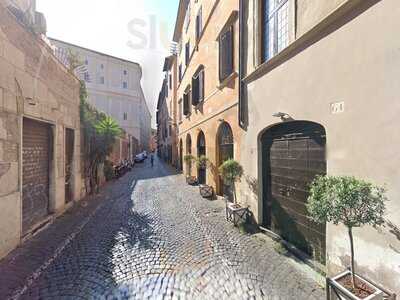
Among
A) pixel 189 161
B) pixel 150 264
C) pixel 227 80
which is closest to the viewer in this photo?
pixel 150 264

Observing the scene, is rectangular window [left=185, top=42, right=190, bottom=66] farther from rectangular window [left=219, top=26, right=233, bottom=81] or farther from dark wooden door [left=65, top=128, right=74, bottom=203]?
dark wooden door [left=65, top=128, right=74, bottom=203]

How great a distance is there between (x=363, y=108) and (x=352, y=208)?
4.40ft

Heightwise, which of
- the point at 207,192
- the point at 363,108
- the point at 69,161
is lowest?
the point at 207,192

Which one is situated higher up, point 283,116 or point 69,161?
point 283,116

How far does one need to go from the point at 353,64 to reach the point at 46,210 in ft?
24.9

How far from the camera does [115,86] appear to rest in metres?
34.6

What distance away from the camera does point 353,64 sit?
314 centimetres

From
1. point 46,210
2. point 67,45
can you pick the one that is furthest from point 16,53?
point 67,45

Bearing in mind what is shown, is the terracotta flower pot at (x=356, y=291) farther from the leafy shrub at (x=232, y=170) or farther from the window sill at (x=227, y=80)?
the window sill at (x=227, y=80)

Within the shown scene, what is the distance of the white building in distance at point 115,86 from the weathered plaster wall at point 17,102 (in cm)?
2657

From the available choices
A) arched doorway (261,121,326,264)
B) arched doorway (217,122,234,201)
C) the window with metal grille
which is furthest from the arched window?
the window with metal grille

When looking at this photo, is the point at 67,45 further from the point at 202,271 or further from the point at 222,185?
the point at 202,271

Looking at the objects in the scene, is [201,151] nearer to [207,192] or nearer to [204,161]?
[204,161]

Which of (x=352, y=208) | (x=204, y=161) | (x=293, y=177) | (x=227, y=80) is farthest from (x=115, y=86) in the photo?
(x=352, y=208)
